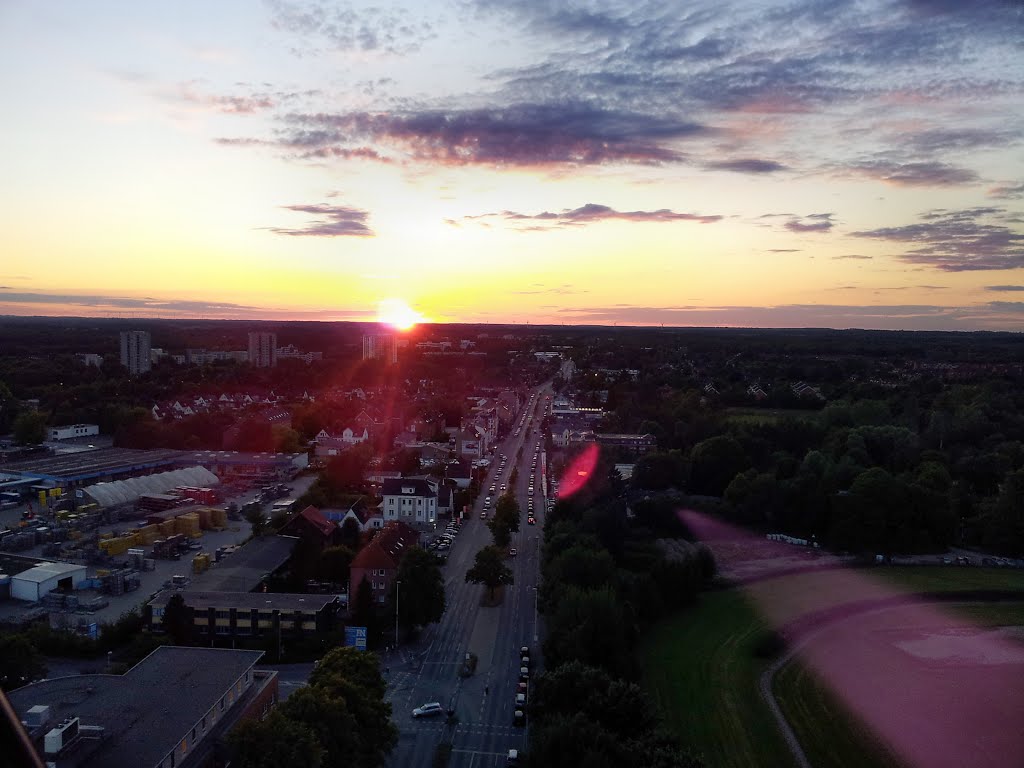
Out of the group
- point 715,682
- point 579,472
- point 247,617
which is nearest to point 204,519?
point 247,617

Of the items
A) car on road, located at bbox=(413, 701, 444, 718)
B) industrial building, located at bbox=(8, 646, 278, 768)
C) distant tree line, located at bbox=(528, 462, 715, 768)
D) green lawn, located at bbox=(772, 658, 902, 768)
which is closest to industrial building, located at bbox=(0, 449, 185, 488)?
distant tree line, located at bbox=(528, 462, 715, 768)

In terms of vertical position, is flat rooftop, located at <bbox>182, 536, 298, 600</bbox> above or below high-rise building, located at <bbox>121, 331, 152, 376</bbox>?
below

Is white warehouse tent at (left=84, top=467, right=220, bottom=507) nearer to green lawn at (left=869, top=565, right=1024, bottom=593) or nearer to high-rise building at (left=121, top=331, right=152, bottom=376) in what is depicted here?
green lawn at (left=869, top=565, right=1024, bottom=593)

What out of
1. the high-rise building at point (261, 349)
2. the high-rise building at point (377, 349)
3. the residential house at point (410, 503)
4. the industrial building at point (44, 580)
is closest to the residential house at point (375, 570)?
the residential house at point (410, 503)

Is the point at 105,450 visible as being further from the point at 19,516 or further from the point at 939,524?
the point at 939,524

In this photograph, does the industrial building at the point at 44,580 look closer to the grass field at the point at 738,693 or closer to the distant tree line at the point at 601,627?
the distant tree line at the point at 601,627

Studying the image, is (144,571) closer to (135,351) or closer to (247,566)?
(247,566)
